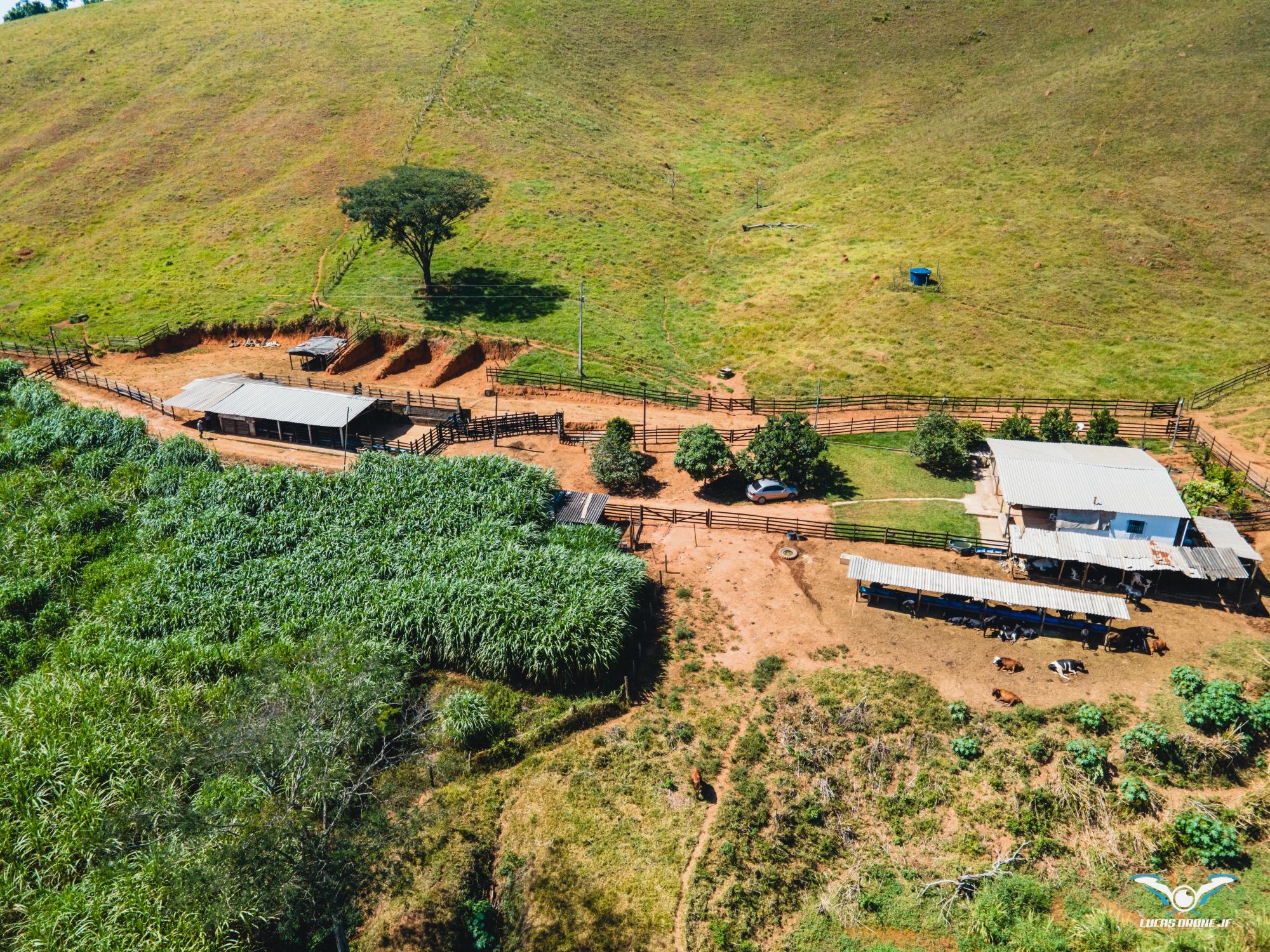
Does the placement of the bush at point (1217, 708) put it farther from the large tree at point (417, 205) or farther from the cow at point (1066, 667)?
the large tree at point (417, 205)

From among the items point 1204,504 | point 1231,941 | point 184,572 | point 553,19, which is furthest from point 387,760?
point 553,19

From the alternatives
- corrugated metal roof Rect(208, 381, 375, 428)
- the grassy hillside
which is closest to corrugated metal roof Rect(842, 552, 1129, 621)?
the grassy hillside

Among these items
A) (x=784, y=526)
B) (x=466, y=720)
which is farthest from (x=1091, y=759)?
(x=466, y=720)

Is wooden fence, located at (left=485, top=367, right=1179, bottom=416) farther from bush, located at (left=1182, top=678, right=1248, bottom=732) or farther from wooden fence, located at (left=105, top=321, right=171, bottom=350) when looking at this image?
wooden fence, located at (left=105, top=321, right=171, bottom=350)

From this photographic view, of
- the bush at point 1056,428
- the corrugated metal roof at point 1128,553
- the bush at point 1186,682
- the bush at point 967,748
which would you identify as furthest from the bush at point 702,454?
the bush at point 1186,682

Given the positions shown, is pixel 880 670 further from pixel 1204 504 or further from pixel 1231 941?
pixel 1204 504

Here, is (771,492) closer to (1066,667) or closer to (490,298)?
(1066,667)

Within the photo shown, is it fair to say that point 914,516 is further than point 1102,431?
No
